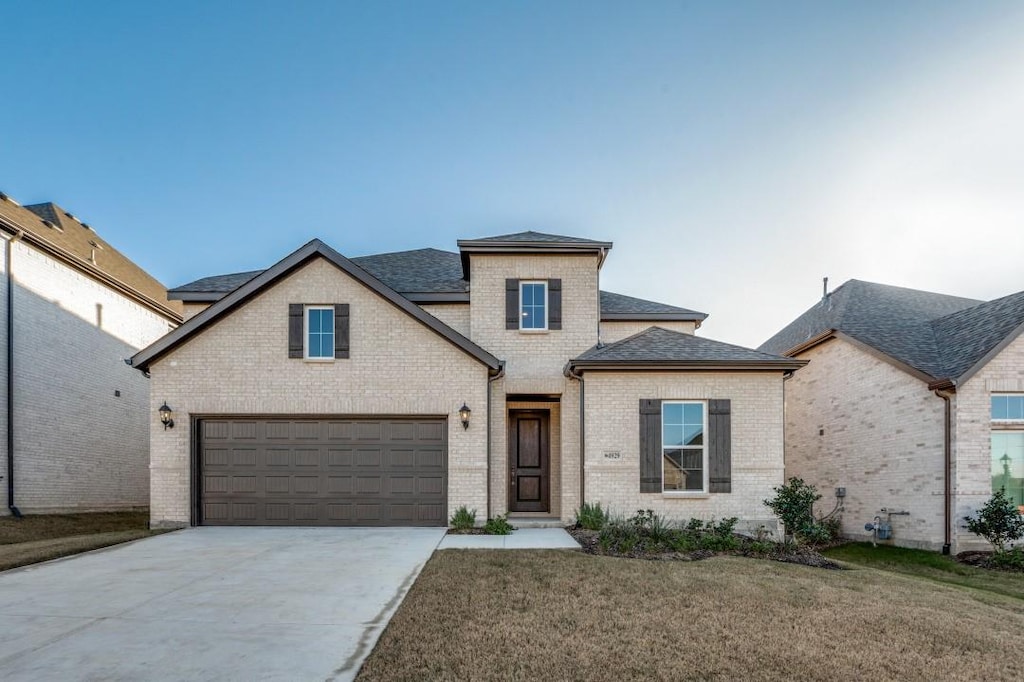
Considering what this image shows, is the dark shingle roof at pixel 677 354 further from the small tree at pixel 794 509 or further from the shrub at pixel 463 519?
the shrub at pixel 463 519

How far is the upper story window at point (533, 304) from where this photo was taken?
40.9ft

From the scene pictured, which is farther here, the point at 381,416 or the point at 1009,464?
the point at 381,416

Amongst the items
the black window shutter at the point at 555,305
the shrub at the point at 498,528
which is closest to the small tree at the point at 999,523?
the shrub at the point at 498,528

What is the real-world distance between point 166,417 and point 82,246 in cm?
876

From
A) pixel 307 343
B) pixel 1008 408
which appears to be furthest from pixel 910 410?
pixel 307 343

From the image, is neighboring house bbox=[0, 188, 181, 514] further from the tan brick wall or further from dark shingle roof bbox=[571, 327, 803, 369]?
dark shingle roof bbox=[571, 327, 803, 369]

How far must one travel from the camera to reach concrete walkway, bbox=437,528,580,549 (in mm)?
9188

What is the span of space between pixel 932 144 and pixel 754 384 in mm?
8033

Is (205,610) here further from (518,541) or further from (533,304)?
(533,304)

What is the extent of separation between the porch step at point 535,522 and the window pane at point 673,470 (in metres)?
2.33

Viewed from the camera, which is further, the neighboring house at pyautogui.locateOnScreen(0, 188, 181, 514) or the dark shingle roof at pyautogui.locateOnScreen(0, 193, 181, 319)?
the dark shingle roof at pyautogui.locateOnScreen(0, 193, 181, 319)

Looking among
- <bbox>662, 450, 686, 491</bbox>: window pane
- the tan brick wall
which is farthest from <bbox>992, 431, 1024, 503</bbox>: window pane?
the tan brick wall

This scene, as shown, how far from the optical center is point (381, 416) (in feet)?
36.9

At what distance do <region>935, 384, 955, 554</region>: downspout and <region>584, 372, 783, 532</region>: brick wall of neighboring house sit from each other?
3022mm
